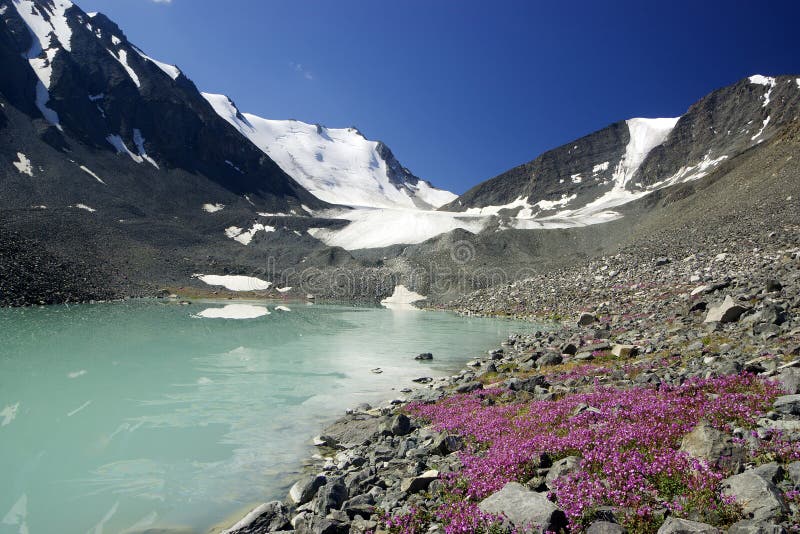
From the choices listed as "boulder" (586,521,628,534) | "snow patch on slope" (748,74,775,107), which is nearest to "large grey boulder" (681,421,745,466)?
"boulder" (586,521,628,534)

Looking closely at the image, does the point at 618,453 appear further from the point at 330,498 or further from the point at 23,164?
the point at 23,164

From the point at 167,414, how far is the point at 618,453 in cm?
1252

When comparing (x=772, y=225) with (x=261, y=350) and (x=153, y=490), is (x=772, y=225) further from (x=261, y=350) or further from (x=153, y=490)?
(x=153, y=490)

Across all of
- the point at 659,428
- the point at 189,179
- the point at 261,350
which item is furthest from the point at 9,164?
the point at 659,428

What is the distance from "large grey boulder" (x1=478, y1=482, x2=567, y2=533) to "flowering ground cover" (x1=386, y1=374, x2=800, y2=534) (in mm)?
165

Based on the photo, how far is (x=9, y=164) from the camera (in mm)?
108688

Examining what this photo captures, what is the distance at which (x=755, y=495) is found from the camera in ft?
14.6

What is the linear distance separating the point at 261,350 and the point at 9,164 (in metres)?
123

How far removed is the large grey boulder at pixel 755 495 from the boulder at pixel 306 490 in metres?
5.96

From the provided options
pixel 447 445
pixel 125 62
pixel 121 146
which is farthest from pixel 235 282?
pixel 125 62

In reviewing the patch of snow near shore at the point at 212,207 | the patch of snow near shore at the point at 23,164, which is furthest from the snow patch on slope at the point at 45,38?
the patch of snow near shore at the point at 212,207

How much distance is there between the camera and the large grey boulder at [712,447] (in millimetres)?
5379

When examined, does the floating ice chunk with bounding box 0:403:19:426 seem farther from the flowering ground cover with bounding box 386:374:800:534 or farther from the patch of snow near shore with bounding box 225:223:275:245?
the patch of snow near shore with bounding box 225:223:275:245

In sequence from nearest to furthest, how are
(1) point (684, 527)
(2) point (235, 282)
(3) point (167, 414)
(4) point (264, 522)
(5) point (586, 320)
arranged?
1. (1) point (684, 527)
2. (4) point (264, 522)
3. (3) point (167, 414)
4. (5) point (586, 320)
5. (2) point (235, 282)
